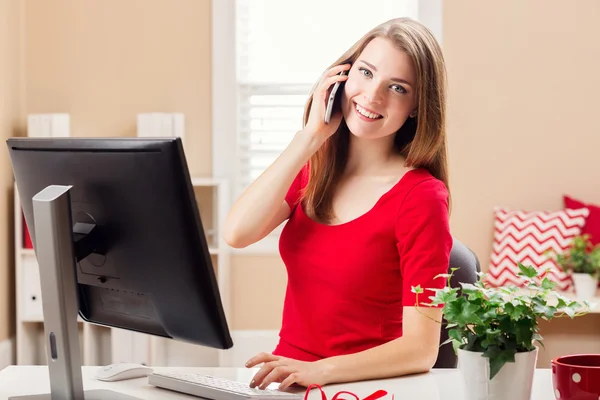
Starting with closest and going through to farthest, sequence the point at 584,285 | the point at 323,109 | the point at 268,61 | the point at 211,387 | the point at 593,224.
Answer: the point at 211,387 → the point at 323,109 → the point at 584,285 → the point at 593,224 → the point at 268,61

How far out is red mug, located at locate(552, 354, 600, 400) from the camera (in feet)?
4.07

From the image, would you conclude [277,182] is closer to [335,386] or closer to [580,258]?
[335,386]

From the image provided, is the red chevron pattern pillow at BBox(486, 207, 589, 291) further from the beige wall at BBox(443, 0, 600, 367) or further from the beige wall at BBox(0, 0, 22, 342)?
the beige wall at BBox(0, 0, 22, 342)

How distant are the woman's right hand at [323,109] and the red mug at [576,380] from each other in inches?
30.3

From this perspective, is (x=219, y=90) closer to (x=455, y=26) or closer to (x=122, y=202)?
(x=455, y=26)

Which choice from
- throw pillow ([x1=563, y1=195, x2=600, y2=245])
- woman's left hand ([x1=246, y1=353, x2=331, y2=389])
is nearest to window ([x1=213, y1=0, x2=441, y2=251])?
throw pillow ([x1=563, y1=195, x2=600, y2=245])

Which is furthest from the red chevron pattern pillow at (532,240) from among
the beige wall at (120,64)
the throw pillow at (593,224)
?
the beige wall at (120,64)

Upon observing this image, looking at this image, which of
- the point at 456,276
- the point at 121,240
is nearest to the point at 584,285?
the point at 456,276

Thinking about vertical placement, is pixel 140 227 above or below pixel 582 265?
above

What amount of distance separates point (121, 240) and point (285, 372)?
40cm

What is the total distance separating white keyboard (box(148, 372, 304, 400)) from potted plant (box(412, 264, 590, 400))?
321 millimetres

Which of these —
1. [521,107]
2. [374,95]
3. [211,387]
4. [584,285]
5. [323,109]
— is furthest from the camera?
[521,107]

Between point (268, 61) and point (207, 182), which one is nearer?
point (207, 182)

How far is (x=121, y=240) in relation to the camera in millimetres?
1281
